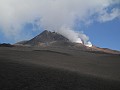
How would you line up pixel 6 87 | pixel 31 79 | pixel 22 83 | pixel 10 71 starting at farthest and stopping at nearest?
1. pixel 10 71
2. pixel 31 79
3. pixel 22 83
4. pixel 6 87

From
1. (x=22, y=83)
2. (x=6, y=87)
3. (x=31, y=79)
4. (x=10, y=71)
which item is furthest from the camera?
(x=10, y=71)

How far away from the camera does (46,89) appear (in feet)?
64.1

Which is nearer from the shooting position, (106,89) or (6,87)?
(6,87)

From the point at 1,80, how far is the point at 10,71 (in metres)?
3.18

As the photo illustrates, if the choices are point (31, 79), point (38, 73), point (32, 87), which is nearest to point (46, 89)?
point (32, 87)

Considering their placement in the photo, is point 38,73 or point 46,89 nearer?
point 46,89

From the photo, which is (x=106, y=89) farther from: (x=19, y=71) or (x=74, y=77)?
(x=19, y=71)

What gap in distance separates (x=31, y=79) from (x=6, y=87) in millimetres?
3043

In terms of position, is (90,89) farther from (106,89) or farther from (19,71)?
(19,71)

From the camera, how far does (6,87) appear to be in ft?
62.1

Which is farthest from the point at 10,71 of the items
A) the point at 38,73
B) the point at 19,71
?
the point at 38,73

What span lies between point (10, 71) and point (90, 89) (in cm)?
736

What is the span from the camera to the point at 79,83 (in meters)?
22.1

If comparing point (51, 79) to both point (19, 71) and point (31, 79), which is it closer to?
point (31, 79)
